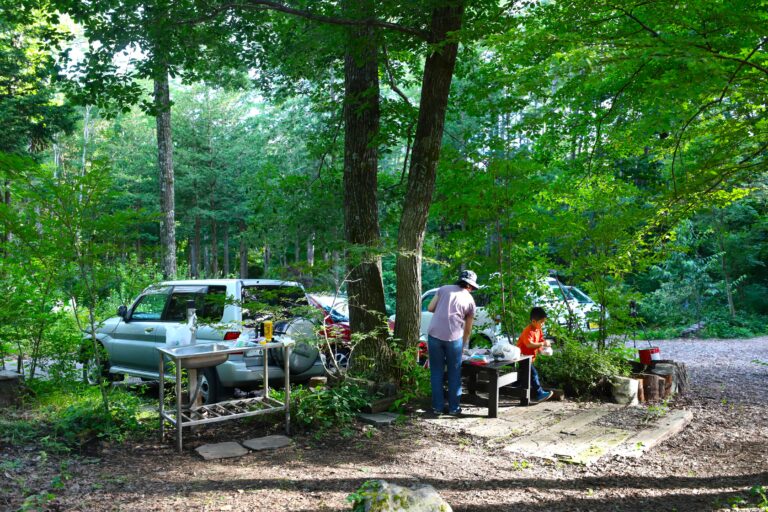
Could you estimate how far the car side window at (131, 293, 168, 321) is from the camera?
8195mm

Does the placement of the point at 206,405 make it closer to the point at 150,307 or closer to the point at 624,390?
the point at 150,307

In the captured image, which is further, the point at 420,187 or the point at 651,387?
the point at 651,387

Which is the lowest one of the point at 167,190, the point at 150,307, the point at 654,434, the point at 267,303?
the point at 654,434

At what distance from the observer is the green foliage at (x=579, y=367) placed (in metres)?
7.38

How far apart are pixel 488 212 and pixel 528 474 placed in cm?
409

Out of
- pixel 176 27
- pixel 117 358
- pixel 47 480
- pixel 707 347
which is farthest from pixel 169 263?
pixel 707 347

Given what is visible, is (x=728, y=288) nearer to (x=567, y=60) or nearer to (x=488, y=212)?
(x=488, y=212)

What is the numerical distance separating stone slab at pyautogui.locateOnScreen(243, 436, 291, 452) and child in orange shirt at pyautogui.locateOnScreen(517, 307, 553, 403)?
313 centimetres

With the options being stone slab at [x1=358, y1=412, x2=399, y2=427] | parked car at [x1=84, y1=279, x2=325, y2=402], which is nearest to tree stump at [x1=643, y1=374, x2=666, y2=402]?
stone slab at [x1=358, y1=412, x2=399, y2=427]

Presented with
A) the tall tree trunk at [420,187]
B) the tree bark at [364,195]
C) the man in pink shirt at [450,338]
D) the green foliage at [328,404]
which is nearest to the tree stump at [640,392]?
the man in pink shirt at [450,338]

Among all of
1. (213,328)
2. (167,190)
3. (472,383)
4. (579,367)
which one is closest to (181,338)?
(213,328)

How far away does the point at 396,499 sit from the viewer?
3230 mm

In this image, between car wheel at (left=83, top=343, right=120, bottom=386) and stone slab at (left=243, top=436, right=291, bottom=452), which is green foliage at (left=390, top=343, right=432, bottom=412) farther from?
car wheel at (left=83, top=343, right=120, bottom=386)

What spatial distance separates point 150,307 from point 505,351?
202 inches
